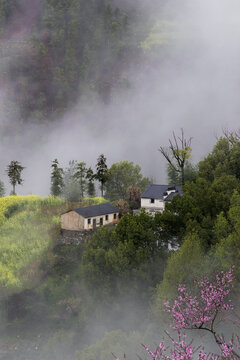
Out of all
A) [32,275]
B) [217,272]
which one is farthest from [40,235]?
[217,272]

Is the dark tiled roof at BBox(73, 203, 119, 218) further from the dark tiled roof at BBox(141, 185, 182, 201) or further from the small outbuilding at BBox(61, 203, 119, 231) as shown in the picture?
the dark tiled roof at BBox(141, 185, 182, 201)

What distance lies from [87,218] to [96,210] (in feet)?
9.71

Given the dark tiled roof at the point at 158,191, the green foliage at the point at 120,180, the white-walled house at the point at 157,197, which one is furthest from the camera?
the green foliage at the point at 120,180

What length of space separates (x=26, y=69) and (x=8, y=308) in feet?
506

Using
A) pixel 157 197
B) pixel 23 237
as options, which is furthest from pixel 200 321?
pixel 23 237

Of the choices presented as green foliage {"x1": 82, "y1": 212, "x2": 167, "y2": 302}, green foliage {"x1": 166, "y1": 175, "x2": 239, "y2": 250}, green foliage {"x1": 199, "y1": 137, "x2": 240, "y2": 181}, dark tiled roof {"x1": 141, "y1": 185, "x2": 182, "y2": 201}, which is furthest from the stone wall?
green foliage {"x1": 199, "y1": 137, "x2": 240, "y2": 181}

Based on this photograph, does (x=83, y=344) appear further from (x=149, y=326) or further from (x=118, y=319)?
(x=149, y=326)

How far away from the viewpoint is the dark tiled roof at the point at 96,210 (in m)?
53.4

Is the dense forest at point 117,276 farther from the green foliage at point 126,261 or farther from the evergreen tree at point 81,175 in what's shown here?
the evergreen tree at point 81,175

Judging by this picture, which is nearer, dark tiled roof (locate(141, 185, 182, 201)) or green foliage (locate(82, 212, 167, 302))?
green foliage (locate(82, 212, 167, 302))

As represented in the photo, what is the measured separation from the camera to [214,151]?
58.6m

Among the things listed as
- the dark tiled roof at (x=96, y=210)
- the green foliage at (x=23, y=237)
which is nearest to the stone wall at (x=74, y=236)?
the green foliage at (x=23, y=237)

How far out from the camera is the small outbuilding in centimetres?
5303

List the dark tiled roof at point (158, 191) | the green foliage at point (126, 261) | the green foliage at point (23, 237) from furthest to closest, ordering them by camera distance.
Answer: the dark tiled roof at point (158, 191) < the green foliage at point (23, 237) < the green foliage at point (126, 261)
